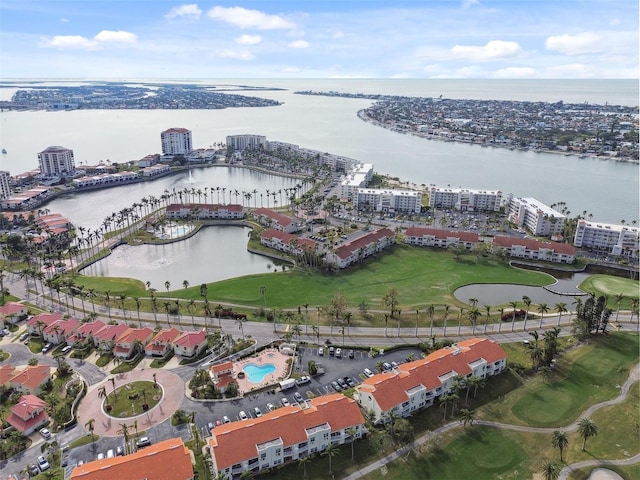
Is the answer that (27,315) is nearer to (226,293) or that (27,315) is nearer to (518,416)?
(226,293)

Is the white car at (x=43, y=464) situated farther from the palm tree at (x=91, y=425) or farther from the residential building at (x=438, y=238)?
the residential building at (x=438, y=238)

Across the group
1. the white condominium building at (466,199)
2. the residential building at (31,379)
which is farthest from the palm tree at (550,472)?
the white condominium building at (466,199)

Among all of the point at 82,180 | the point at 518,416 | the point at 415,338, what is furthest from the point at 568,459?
the point at 82,180

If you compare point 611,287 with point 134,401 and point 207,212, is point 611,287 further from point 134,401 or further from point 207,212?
point 207,212

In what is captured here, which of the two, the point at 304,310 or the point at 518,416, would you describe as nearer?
the point at 518,416

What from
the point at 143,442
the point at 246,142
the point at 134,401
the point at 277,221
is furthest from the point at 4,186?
the point at 143,442

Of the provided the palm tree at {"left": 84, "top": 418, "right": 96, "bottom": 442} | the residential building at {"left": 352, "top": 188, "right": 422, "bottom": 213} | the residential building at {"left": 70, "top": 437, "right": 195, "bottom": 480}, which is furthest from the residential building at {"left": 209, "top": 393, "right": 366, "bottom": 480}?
the residential building at {"left": 352, "top": 188, "right": 422, "bottom": 213}

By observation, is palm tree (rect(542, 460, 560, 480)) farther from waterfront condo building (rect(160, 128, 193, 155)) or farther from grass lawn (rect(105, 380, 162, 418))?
waterfront condo building (rect(160, 128, 193, 155))
